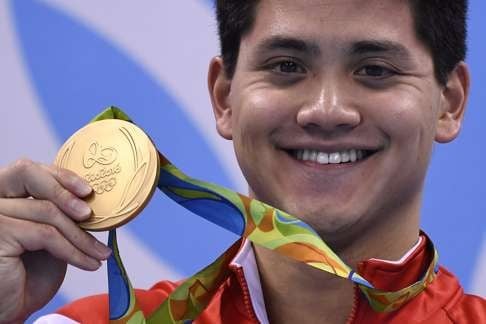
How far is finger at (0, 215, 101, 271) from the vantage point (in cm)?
154

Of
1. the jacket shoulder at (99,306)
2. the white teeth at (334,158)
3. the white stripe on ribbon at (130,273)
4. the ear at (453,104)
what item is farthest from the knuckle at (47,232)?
the white stripe on ribbon at (130,273)

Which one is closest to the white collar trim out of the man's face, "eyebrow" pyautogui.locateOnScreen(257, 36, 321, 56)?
the man's face

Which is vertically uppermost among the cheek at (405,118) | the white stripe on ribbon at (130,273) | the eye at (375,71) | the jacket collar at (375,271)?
the eye at (375,71)

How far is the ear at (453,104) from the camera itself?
1796 millimetres

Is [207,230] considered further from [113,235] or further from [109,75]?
[113,235]

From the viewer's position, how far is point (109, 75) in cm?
244

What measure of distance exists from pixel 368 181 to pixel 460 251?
711 mm

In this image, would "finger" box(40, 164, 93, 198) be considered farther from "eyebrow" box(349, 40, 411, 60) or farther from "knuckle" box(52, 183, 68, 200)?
"eyebrow" box(349, 40, 411, 60)

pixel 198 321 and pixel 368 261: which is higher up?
pixel 368 261

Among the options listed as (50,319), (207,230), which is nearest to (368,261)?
(50,319)

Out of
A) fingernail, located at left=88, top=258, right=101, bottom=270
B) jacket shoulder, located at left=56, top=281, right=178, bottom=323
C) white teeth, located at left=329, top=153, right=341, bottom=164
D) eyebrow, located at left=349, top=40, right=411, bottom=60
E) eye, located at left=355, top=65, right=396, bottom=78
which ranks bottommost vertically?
jacket shoulder, located at left=56, top=281, right=178, bottom=323

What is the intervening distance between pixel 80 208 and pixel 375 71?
50 centimetres

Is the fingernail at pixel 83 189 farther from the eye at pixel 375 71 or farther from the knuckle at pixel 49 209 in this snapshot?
the eye at pixel 375 71

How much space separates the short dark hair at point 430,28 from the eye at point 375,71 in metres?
0.08
